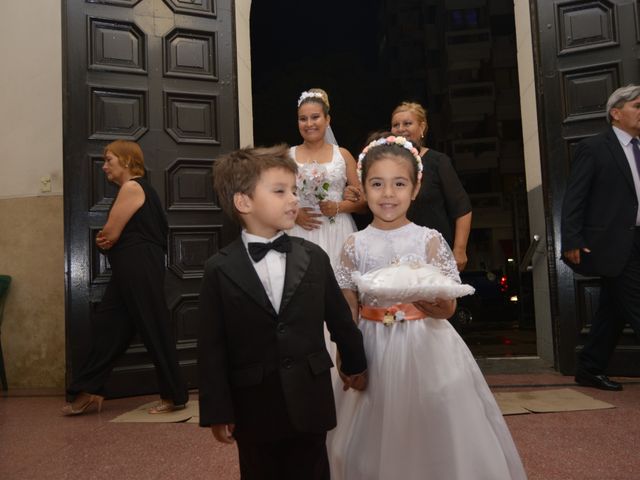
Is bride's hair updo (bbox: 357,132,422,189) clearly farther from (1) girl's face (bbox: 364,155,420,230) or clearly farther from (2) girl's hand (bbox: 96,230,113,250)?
(2) girl's hand (bbox: 96,230,113,250)

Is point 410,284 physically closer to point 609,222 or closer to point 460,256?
point 460,256

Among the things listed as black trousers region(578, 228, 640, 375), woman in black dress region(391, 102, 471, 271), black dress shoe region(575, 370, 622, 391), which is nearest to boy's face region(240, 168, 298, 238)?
woman in black dress region(391, 102, 471, 271)

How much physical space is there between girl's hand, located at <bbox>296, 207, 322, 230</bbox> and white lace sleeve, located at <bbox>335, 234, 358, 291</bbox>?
130 centimetres

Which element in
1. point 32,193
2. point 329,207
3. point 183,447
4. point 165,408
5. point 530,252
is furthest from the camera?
point 32,193

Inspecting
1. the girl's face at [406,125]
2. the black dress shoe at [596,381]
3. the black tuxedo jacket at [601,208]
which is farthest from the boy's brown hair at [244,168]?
the black dress shoe at [596,381]

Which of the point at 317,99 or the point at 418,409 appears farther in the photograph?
the point at 317,99

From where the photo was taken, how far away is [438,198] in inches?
123

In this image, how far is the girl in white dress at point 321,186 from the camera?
3375mm

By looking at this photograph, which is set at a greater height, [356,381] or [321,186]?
[321,186]

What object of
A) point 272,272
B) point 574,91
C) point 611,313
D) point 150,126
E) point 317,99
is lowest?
point 611,313

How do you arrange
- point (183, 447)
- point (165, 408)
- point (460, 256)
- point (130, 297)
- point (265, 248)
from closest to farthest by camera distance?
point (265, 248)
point (183, 447)
point (460, 256)
point (165, 408)
point (130, 297)

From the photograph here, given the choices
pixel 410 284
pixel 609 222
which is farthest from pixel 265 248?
pixel 609 222

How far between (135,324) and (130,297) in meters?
0.18

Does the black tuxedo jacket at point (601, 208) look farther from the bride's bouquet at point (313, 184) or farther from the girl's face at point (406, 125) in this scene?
the bride's bouquet at point (313, 184)
